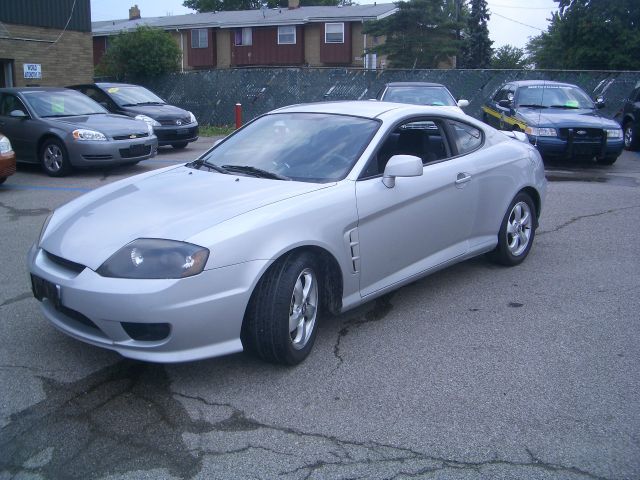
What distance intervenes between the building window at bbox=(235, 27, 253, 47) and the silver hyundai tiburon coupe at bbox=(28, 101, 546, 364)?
128 ft

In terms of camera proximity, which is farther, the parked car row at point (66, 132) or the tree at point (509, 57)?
the tree at point (509, 57)

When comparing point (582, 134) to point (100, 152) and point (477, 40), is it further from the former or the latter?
point (477, 40)

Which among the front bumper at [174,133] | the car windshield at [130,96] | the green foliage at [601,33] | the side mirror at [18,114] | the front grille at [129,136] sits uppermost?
the green foliage at [601,33]

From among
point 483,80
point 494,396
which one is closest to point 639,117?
point 483,80

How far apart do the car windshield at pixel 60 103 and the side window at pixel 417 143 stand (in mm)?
8746

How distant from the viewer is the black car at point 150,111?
15215 mm

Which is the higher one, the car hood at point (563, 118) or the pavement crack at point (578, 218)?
the car hood at point (563, 118)

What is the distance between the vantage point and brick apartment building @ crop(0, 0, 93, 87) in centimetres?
1944

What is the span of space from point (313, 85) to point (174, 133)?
25.7ft

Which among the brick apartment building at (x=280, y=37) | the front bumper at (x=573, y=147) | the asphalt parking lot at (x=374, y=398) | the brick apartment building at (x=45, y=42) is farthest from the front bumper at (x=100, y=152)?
the brick apartment building at (x=280, y=37)

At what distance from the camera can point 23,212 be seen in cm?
871

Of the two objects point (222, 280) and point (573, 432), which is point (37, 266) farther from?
point (573, 432)

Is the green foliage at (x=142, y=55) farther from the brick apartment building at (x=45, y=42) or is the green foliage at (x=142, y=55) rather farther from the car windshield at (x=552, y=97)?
the car windshield at (x=552, y=97)

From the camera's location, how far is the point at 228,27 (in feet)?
142
